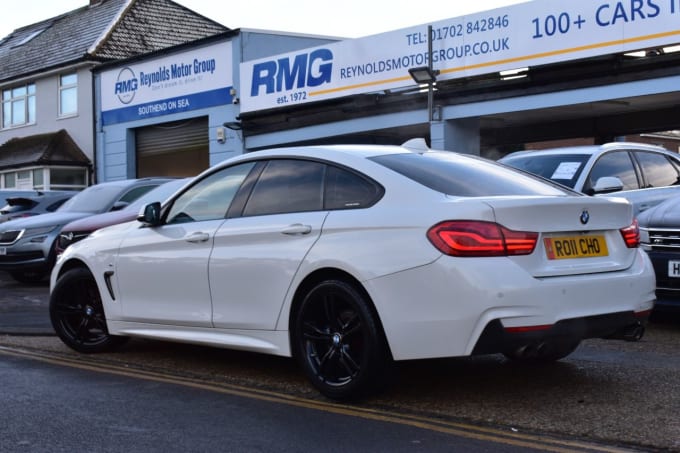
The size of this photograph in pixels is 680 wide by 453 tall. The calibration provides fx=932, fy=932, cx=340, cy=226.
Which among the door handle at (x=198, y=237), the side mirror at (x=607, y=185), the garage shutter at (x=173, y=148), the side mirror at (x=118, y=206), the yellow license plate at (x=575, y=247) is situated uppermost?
the garage shutter at (x=173, y=148)

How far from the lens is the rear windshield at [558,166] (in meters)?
9.30

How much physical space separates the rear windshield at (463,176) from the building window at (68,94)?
1022 inches

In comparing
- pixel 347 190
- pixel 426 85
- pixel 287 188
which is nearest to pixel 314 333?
pixel 347 190

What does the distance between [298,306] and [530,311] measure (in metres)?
1.41

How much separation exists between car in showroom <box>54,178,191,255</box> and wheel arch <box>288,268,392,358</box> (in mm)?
6395

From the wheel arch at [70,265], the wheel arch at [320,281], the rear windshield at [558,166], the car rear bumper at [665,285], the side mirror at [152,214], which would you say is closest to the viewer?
the wheel arch at [320,281]

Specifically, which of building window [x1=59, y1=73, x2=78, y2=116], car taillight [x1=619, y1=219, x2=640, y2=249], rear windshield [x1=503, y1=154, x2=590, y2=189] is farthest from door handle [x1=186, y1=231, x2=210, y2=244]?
building window [x1=59, y1=73, x2=78, y2=116]

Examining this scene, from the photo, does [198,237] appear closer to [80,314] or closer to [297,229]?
[297,229]

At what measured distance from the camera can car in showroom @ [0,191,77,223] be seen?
51.7 feet

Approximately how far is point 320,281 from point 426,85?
1353cm

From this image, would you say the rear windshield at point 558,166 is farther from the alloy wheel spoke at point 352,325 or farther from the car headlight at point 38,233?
the car headlight at point 38,233

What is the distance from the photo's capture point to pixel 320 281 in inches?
208

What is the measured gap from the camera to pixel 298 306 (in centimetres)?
540

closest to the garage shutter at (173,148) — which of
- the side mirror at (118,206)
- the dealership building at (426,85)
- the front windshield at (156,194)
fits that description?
the dealership building at (426,85)
